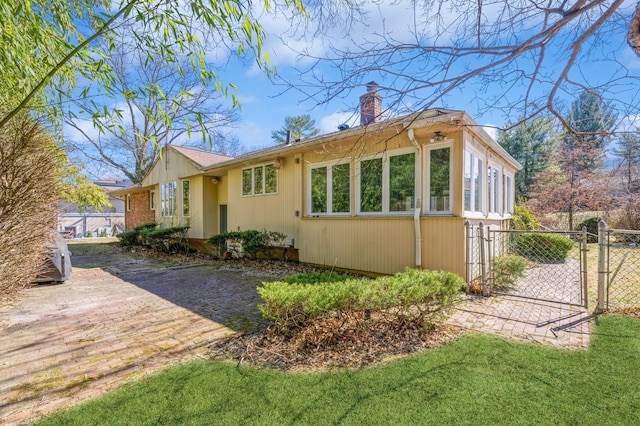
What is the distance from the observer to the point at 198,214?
13.6m

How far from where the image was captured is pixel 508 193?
1305 centimetres

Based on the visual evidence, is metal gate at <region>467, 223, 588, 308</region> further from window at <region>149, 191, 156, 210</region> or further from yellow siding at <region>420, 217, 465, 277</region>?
window at <region>149, 191, 156, 210</region>

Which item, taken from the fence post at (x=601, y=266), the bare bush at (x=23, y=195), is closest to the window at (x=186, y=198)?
the bare bush at (x=23, y=195)

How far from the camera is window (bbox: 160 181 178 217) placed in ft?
50.4

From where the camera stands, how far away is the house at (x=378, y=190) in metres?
6.37

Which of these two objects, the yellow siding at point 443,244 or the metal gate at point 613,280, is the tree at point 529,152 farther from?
the yellow siding at point 443,244

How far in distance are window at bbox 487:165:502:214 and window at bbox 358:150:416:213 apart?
10.9 feet

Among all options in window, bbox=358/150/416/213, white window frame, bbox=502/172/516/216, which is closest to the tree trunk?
window, bbox=358/150/416/213

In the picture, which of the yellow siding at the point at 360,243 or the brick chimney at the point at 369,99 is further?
the yellow siding at the point at 360,243

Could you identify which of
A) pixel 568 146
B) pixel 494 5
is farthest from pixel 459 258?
pixel 568 146

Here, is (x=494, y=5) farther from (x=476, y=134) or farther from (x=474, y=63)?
(x=476, y=134)

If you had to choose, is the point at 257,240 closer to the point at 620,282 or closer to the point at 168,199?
the point at 168,199

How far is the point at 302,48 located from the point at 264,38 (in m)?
0.68

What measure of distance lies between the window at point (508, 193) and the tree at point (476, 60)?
30.0ft
